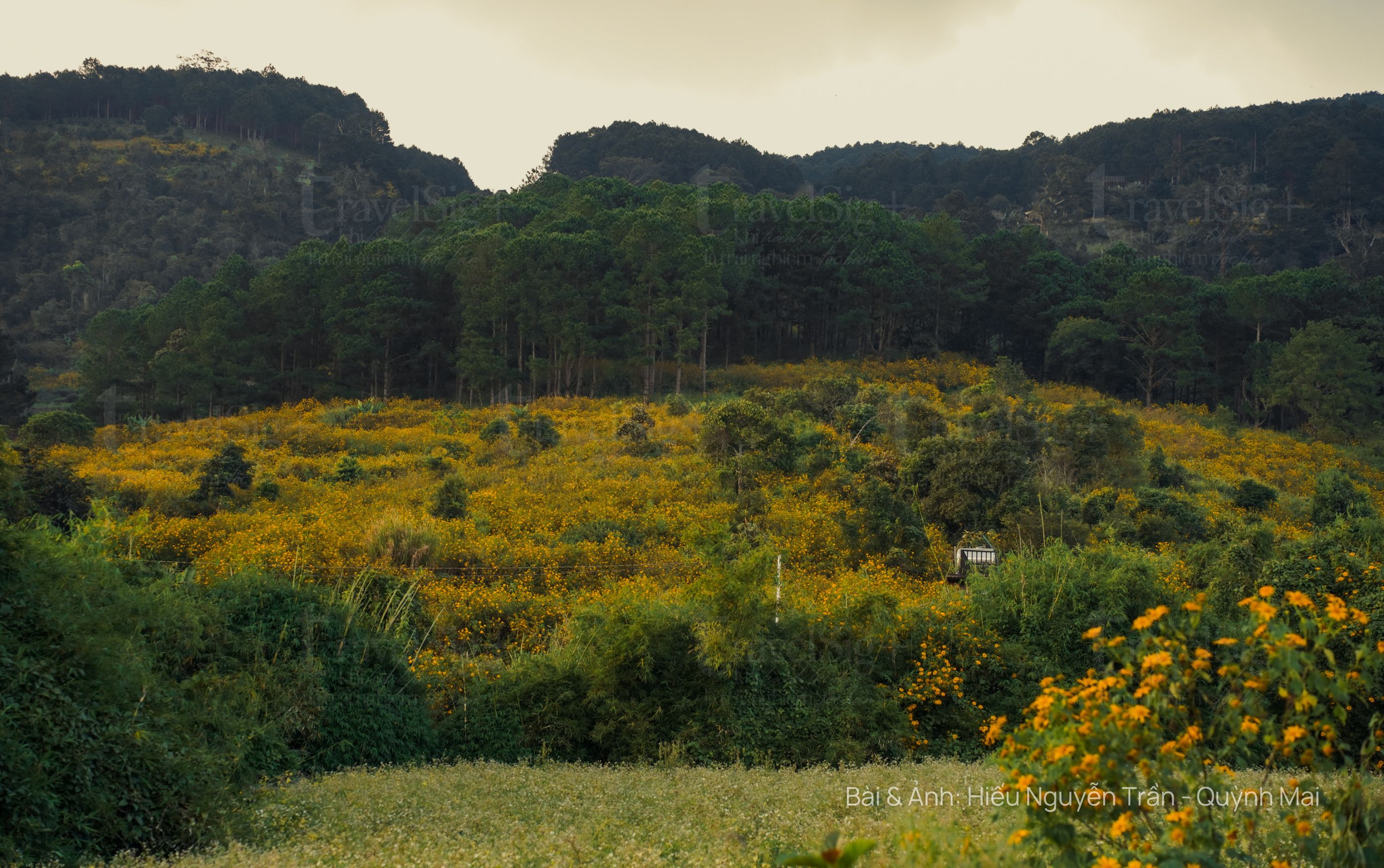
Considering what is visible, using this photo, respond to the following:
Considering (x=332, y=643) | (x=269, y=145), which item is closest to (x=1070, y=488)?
(x=332, y=643)

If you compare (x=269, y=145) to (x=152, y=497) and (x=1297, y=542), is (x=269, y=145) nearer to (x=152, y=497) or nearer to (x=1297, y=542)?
(x=152, y=497)

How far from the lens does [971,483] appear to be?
23.2 m

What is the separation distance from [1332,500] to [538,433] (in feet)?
74.9

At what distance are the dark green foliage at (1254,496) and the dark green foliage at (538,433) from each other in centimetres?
2059

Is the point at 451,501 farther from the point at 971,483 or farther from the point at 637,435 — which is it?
the point at 971,483

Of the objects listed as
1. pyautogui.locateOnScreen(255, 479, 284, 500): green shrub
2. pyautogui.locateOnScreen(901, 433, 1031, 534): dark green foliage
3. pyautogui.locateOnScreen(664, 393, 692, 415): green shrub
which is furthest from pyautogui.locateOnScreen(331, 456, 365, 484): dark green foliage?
pyautogui.locateOnScreen(901, 433, 1031, 534): dark green foliage

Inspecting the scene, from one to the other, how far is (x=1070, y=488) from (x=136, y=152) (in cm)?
9224

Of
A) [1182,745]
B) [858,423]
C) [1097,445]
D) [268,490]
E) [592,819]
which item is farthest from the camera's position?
[858,423]

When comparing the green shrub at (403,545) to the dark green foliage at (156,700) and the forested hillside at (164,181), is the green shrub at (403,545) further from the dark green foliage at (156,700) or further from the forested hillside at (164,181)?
the forested hillside at (164,181)

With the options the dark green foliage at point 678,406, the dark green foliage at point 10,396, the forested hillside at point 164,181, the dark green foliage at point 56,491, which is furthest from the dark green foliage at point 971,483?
the forested hillside at point 164,181

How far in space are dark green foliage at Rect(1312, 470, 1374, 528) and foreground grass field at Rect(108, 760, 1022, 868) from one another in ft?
65.7

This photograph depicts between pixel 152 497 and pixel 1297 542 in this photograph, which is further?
pixel 152 497

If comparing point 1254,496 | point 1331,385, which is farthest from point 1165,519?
point 1331,385

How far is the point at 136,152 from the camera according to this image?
89000mm
